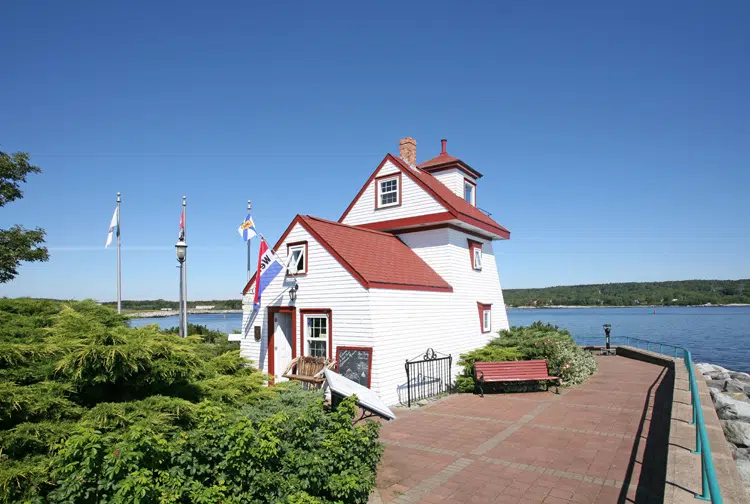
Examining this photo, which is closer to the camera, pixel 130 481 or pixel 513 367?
pixel 130 481

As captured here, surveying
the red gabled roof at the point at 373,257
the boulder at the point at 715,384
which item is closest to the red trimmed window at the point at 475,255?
the red gabled roof at the point at 373,257

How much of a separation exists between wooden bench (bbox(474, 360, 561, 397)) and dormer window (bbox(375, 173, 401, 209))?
311 inches

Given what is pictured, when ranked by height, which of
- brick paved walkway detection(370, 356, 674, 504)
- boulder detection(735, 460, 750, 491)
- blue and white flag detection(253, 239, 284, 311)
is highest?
blue and white flag detection(253, 239, 284, 311)

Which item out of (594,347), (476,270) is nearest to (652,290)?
(594,347)

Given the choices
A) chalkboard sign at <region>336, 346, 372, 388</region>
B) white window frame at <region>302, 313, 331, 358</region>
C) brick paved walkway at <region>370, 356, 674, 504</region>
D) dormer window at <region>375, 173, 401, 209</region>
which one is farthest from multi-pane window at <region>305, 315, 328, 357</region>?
dormer window at <region>375, 173, 401, 209</region>

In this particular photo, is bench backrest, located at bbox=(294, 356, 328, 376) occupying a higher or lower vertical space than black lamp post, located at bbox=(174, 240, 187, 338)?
lower

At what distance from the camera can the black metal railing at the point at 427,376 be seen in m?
14.0

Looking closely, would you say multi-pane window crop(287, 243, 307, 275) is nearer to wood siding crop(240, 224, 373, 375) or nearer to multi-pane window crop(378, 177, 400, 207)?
wood siding crop(240, 224, 373, 375)

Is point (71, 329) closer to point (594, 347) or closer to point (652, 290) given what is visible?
point (594, 347)

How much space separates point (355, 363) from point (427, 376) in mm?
2798

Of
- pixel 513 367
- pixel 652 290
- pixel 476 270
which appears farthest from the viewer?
pixel 652 290

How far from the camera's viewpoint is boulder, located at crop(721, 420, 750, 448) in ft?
36.6

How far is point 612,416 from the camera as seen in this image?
37.0 ft

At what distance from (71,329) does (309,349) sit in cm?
842
